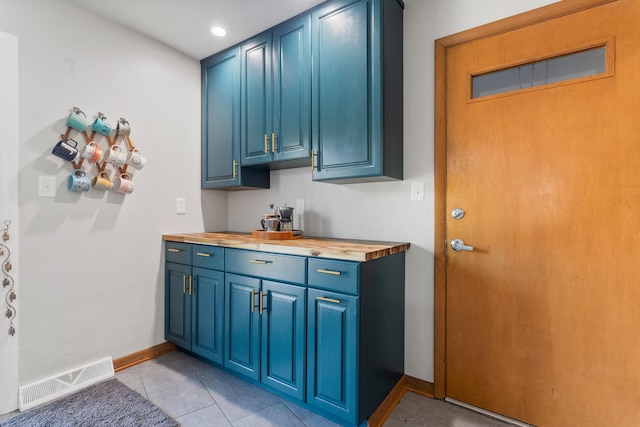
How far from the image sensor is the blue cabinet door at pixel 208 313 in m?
2.10

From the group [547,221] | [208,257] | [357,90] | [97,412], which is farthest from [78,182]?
[547,221]

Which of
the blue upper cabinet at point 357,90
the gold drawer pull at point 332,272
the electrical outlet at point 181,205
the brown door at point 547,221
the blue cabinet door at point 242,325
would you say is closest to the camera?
the brown door at point 547,221

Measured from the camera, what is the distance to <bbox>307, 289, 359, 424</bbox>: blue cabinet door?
4.91ft

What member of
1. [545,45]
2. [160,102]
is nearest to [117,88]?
[160,102]

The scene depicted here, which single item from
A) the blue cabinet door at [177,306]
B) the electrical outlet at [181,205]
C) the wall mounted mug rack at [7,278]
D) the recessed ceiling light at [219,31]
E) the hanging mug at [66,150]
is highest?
the recessed ceiling light at [219,31]

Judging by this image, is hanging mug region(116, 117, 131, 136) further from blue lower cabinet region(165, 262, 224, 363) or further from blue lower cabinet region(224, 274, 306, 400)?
blue lower cabinet region(224, 274, 306, 400)

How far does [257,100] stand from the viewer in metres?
2.33

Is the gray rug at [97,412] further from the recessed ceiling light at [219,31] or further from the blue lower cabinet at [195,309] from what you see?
the recessed ceiling light at [219,31]

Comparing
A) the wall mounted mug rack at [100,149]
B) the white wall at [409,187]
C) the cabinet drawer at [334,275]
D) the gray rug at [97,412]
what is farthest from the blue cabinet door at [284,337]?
the wall mounted mug rack at [100,149]

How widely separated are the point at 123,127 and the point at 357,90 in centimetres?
163

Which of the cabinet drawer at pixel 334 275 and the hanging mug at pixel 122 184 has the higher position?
the hanging mug at pixel 122 184

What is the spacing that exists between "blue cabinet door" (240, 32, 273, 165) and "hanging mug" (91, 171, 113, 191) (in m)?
0.91

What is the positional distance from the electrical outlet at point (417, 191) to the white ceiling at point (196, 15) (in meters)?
1.29

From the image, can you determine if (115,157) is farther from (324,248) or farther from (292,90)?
(324,248)
